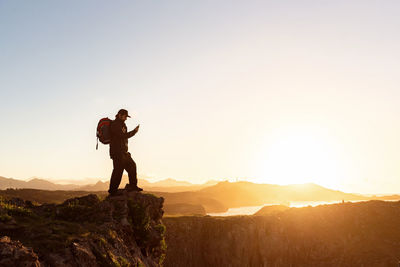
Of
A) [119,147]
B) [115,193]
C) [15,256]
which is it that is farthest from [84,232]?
[119,147]

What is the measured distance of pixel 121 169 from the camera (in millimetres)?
12320

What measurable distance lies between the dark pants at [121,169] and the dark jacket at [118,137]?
242mm

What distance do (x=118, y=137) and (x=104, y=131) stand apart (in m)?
0.62

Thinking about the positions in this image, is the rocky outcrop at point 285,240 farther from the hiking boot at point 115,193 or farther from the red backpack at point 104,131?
the red backpack at point 104,131

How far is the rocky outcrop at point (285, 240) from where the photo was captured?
4128 cm

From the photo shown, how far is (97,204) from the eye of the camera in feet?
34.5

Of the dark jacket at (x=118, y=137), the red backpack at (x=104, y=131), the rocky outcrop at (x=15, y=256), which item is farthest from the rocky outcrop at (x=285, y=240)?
the rocky outcrop at (x=15, y=256)

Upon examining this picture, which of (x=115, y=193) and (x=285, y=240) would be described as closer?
(x=115, y=193)

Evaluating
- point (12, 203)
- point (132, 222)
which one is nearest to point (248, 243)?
point (132, 222)

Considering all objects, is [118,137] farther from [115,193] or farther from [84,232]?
[84,232]

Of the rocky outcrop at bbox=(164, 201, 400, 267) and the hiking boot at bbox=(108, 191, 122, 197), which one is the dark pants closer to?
the hiking boot at bbox=(108, 191, 122, 197)

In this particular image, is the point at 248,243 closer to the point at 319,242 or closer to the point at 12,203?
the point at 319,242

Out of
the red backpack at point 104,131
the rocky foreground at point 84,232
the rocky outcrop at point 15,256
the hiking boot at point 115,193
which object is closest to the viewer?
the rocky outcrop at point 15,256

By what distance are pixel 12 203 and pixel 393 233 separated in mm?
52069
